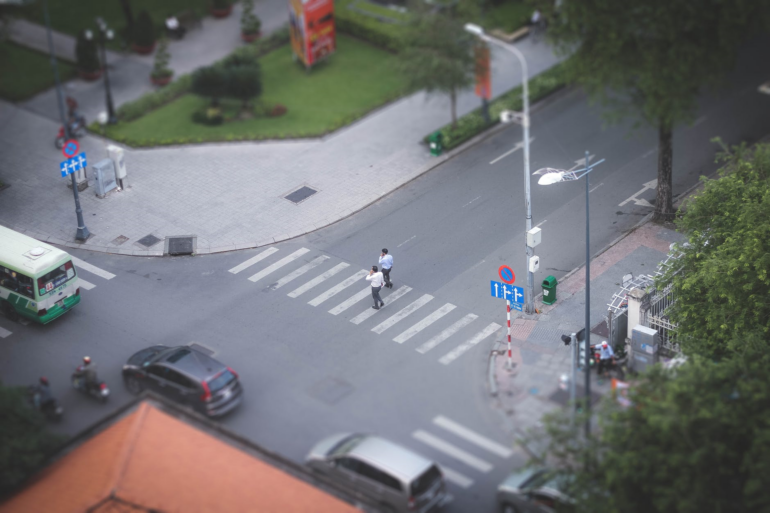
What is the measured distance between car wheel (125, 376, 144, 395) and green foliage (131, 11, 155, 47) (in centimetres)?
2753

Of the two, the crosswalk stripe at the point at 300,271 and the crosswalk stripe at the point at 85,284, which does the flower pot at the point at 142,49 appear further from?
the crosswalk stripe at the point at 300,271

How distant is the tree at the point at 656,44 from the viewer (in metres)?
29.4

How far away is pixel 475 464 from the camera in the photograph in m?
24.8

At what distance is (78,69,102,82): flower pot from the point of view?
4744 centimetres

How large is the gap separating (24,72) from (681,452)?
40.4 metres

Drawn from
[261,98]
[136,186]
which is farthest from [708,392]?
[261,98]

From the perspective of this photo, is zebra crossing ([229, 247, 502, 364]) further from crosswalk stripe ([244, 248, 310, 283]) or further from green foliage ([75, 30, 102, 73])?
green foliage ([75, 30, 102, 73])

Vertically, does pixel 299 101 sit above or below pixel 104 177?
below

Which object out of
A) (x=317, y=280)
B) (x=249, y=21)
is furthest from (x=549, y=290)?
(x=249, y=21)

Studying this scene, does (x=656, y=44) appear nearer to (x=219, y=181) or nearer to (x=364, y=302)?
(x=364, y=302)

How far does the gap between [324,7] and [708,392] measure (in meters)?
31.7

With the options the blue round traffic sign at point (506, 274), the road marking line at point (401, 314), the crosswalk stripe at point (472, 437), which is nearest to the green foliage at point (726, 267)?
the blue round traffic sign at point (506, 274)

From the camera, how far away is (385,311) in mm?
31062

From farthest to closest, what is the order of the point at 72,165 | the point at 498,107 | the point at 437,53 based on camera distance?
1. the point at 498,107
2. the point at 437,53
3. the point at 72,165
